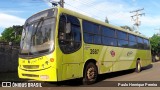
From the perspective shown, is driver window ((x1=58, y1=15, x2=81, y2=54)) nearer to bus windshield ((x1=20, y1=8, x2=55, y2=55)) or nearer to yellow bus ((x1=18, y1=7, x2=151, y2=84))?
yellow bus ((x1=18, y1=7, x2=151, y2=84))

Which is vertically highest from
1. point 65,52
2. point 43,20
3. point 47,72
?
point 43,20

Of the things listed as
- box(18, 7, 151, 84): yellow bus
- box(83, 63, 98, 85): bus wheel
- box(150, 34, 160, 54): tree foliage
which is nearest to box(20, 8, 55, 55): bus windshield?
box(18, 7, 151, 84): yellow bus

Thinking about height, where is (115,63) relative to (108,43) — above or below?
below

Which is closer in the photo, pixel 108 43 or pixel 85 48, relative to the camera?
pixel 85 48

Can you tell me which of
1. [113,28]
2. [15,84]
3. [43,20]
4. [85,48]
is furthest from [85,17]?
[15,84]

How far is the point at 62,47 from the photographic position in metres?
9.50

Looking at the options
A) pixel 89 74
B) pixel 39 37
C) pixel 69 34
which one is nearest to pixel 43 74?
pixel 39 37

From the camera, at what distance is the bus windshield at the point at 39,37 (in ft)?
30.7

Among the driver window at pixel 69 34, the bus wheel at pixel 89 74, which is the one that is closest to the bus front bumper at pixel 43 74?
the driver window at pixel 69 34

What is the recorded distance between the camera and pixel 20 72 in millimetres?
10328

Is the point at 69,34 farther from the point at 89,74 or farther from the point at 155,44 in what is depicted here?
the point at 155,44

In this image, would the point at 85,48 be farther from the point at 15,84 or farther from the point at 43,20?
the point at 15,84

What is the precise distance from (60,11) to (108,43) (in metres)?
4.52

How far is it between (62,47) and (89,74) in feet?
7.68
